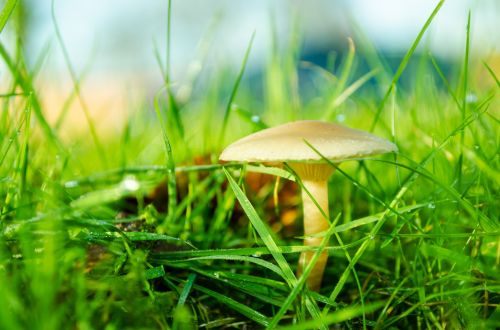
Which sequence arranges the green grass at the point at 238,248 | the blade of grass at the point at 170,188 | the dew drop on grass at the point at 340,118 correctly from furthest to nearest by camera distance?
the dew drop on grass at the point at 340,118 < the blade of grass at the point at 170,188 < the green grass at the point at 238,248

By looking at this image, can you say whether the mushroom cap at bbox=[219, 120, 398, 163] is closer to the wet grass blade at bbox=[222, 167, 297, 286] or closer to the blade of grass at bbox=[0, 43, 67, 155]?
the wet grass blade at bbox=[222, 167, 297, 286]

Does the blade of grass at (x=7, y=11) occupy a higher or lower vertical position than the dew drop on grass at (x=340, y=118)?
higher

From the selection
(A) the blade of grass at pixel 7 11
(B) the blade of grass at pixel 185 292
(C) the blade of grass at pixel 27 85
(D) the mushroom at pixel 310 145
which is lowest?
(B) the blade of grass at pixel 185 292

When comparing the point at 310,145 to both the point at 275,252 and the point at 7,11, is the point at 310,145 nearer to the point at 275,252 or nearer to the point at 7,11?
the point at 275,252

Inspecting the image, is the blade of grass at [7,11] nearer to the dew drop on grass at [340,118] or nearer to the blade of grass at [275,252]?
the blade of grass at [275,252]

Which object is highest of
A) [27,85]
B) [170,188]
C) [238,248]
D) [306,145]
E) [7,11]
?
[7,11]

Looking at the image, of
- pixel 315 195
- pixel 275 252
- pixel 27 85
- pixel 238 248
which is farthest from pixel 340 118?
pixel 27 85

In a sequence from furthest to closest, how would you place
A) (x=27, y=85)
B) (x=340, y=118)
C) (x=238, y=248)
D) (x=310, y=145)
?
(x=340, y=118) < (x=27, y=85) < (x=238, y=248) < (x=310, y=145)

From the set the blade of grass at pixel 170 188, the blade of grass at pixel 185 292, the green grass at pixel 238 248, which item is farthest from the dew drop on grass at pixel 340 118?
the blade of grass at pixel 185 292

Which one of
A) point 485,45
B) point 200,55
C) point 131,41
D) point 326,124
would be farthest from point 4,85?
point 131,41
